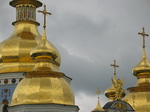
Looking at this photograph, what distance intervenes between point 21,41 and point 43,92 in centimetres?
661

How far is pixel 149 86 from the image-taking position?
48688mm

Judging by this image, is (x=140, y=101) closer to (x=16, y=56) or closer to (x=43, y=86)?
(x=16, y=56)

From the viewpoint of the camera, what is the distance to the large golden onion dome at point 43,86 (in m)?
41.5

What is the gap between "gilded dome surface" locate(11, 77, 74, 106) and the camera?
4141 cm

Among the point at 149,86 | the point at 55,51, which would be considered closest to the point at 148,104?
the point at 149,86

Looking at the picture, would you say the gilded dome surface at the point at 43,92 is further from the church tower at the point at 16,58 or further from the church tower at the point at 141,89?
the church tower at the point at 141,89

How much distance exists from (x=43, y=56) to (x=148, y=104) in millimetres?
7547

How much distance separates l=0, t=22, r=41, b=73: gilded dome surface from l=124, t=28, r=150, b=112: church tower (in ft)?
19.7

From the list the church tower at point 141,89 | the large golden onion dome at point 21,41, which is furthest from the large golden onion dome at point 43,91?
the church tower at point 141,89

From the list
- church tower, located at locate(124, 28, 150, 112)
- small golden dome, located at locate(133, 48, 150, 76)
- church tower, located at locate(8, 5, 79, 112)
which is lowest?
church tower, located at locate(8, 5, 79, 112)

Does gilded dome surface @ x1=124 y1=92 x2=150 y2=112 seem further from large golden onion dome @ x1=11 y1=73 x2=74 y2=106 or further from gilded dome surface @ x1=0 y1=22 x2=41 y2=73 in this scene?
large golden onion dome @ x1=11 y1=73 x2=74 y2=106

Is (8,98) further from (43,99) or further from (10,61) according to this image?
(43,99)

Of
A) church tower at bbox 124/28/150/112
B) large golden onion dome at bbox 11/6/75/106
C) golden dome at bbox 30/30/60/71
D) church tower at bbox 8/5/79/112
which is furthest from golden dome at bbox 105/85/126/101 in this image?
church tower at bbox 8/5/79/112

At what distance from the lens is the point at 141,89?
A: 48.7m
